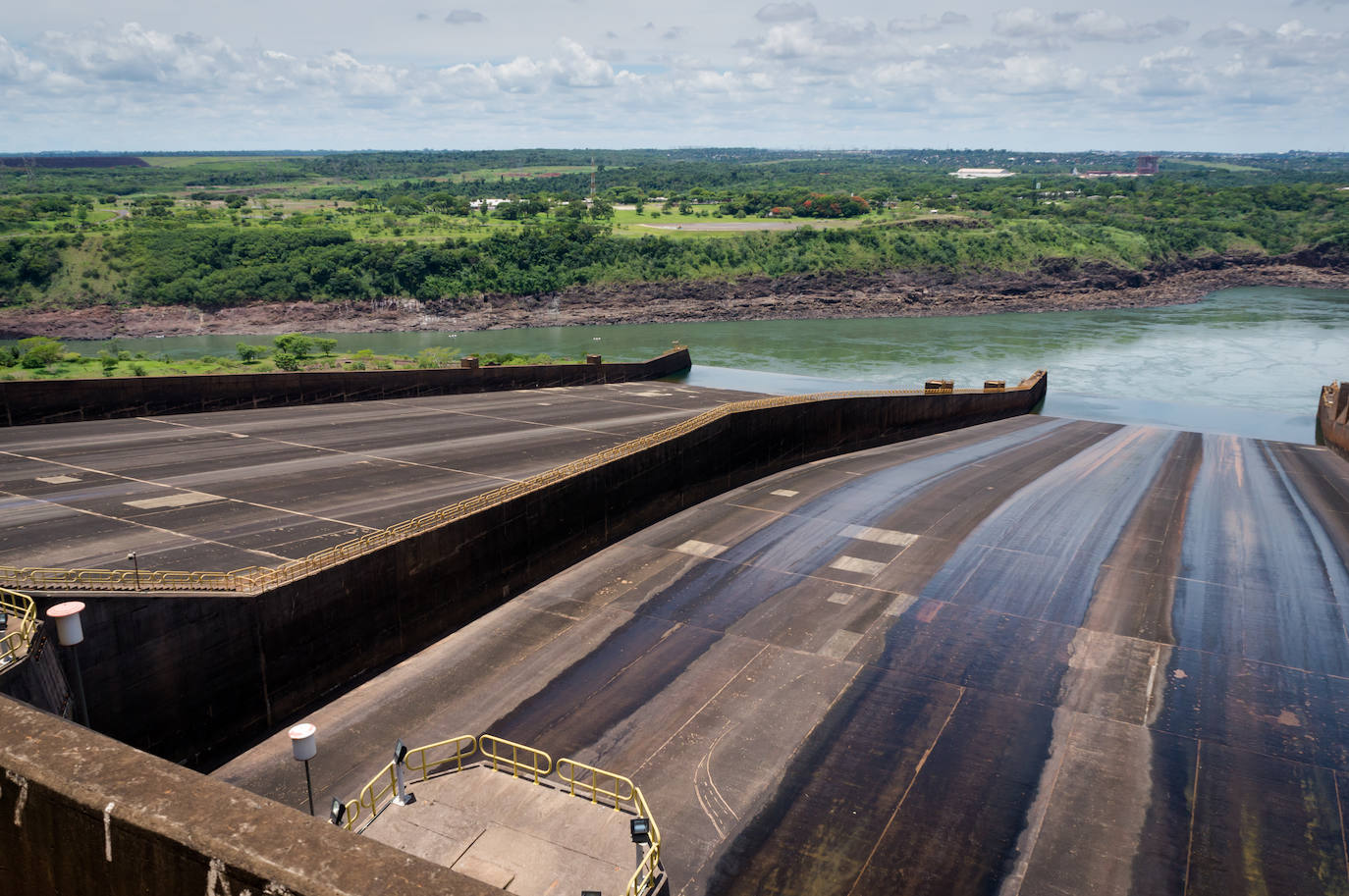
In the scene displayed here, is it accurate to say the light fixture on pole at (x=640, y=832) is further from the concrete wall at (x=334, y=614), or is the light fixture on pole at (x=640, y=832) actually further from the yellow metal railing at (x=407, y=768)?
the concrete wall at (x=334, y=614)

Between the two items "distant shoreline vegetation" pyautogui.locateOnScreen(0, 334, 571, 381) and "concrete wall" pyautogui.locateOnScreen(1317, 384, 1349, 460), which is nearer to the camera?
"concrete wall" pyautogui.locateOnScreen(1317, 384, 1349, 460)

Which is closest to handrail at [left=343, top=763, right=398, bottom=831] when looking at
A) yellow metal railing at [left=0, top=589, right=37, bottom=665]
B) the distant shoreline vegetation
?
yellow metal railing at [left=0, top=589, right=37, bottom=665]

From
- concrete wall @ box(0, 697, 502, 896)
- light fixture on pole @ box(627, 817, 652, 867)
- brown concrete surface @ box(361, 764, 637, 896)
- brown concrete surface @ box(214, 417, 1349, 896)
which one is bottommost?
brown concrete surface @ box(214, 417, 1349, 896)

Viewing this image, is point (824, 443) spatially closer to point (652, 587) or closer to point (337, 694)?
point (652, 587)

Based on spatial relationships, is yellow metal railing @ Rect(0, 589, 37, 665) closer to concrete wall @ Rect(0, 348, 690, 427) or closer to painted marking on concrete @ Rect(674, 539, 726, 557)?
painted marking on concrete @ Rect(674, 539, 726, 557)

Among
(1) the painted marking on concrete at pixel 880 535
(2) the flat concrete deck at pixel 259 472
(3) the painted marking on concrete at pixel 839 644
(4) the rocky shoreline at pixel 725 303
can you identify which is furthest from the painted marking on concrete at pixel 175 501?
(4) the rocky shoreline at pixel 725 303

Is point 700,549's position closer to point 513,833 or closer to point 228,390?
point 513,833
